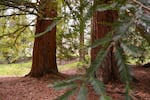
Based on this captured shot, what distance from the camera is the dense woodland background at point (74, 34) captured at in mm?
1416

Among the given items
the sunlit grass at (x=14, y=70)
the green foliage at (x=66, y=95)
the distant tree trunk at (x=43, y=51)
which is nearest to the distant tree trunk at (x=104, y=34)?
the distant tree trunk at (x=43, y=51)

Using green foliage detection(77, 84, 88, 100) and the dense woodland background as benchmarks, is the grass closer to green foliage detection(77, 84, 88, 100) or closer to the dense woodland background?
the dense woodland background

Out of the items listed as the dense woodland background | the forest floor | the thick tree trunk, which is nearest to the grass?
the dense woodland background

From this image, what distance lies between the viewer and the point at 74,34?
6.23m

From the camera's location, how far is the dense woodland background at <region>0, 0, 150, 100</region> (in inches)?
55.7

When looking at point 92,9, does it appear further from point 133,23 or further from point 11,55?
point 11,55

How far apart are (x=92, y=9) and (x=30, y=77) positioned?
6.32 metres

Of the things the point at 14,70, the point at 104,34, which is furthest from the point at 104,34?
the point at 14,70

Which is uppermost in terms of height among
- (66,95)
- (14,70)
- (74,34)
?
(74,34)

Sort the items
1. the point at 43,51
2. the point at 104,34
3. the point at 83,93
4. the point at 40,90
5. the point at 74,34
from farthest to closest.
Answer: the point at 43,51 → the point at 104,34 → the point at 40,90 → the point at 74,34 → the point at 83,93

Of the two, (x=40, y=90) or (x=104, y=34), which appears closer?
(x=40, y=90)

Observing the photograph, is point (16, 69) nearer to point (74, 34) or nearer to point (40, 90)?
point (40, 90)

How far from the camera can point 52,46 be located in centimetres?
793

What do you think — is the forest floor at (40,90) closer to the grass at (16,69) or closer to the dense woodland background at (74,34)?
the dense woodland background at (74,34)
